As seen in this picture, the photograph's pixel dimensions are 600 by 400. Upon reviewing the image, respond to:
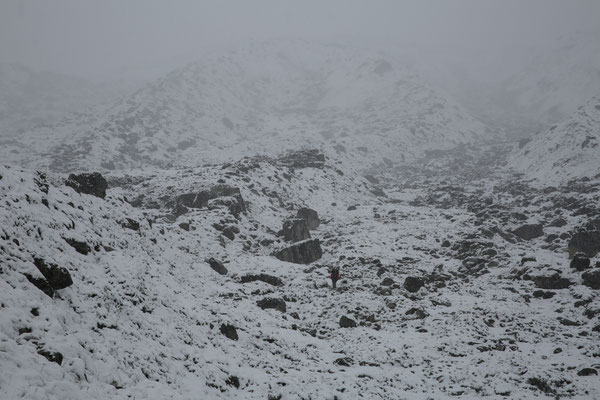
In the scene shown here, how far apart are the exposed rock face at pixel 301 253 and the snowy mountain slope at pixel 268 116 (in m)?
38.1

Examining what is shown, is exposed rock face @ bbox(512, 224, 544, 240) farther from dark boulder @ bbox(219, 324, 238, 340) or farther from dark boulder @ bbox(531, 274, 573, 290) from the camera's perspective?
dark boulder @ bbox(219, 324, 238, 340)

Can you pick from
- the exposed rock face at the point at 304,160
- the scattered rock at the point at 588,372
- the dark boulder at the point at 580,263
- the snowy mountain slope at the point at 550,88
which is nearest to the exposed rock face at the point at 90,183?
the scattered rock at the point at 588,372

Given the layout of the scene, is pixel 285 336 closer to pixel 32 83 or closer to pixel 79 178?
pixel 79 178

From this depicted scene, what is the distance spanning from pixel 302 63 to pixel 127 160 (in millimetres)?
86334

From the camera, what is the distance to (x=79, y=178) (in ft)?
60.8

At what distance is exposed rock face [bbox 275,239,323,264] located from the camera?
25.6 meters

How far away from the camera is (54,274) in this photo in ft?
34.9

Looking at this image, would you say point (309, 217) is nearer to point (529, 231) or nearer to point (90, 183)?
point (529, 231)

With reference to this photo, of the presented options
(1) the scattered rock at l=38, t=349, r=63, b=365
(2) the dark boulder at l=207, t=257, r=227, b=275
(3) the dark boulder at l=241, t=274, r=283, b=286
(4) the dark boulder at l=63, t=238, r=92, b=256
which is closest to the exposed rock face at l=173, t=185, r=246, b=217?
(2) the dark boulder at l=207, t=257, r=227, b=275

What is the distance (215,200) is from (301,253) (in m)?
10.1

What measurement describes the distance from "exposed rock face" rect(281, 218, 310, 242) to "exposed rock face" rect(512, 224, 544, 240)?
16.9 m

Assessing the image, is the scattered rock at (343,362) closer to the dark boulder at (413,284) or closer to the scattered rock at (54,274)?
the dark boulder at (413,284)

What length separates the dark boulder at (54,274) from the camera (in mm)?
10500

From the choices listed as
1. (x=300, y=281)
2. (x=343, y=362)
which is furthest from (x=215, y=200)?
(x=343, y=362)
